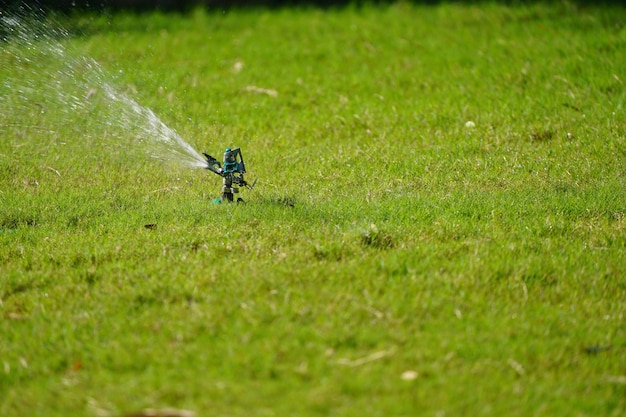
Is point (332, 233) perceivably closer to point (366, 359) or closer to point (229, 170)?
point (229, 170)

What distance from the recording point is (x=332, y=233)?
4758mm

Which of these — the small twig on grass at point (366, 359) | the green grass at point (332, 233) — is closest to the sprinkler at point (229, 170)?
the green grass at point (332, 233)

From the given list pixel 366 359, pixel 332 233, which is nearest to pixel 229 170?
pixel 332 233

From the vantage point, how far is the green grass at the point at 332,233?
3369 mm

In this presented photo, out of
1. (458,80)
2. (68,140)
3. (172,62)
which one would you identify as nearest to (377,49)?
(458,80)

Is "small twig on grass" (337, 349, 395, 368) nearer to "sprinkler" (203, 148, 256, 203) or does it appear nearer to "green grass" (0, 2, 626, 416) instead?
"green grass" (0, 2, 626, 416)

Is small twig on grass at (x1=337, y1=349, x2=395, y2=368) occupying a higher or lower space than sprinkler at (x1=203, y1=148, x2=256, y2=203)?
lower

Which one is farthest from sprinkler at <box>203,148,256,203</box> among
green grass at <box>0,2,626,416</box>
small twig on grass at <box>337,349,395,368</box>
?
small twig on grass at <box>337,349,395,368</box>

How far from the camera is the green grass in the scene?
11.1 feet

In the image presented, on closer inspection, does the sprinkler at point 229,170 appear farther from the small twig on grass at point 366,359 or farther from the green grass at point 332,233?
the small twig on grass at point 366,359

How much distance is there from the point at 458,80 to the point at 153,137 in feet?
9.19

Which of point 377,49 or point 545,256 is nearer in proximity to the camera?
point 545,256

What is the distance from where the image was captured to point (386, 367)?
11.2 ft

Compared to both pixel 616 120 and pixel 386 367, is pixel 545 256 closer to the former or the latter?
pixel 386 367
